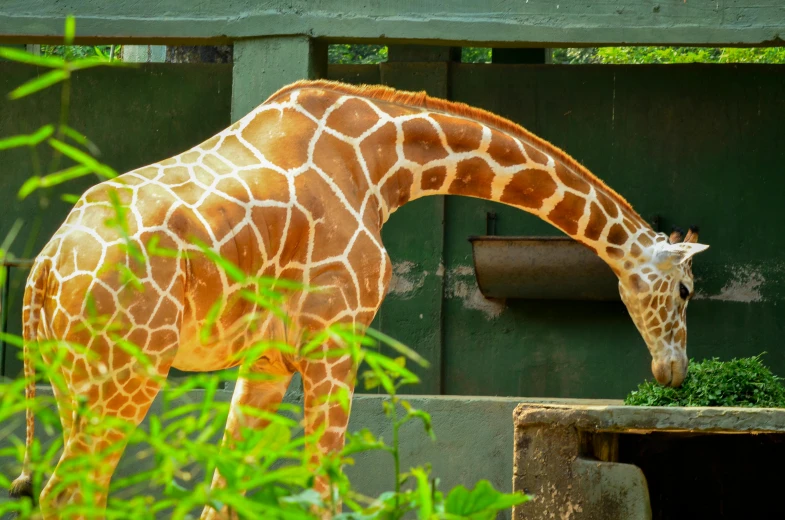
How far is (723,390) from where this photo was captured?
5.16m

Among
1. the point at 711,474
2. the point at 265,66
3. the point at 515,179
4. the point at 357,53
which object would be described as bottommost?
the point at 711,474

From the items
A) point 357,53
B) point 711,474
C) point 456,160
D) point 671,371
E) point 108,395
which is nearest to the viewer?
point 108,395

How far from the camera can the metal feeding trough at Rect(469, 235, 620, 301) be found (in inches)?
296

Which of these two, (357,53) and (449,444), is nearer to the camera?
(449,444)

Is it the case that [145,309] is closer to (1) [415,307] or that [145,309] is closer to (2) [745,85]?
(1) [415,307]

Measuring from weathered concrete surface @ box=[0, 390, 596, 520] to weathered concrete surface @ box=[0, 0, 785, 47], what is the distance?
2160 millimetres

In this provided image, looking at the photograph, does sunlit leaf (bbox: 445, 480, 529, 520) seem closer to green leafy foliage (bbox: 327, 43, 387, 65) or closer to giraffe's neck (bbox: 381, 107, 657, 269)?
giraffe's neck (bbox: 381, 107, 657, 269)

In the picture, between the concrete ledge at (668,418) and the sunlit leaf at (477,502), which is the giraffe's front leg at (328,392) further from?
the sunlit leaf at (477,502)

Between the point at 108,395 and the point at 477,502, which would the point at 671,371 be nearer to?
the point at 108,395

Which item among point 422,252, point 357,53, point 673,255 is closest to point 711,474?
point 673,255

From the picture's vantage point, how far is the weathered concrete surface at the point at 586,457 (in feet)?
13.3

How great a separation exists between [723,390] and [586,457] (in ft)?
4.04

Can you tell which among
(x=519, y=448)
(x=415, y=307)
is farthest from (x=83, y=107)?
(x=519, y=448)

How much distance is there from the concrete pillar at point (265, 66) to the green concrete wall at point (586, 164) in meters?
1.69
